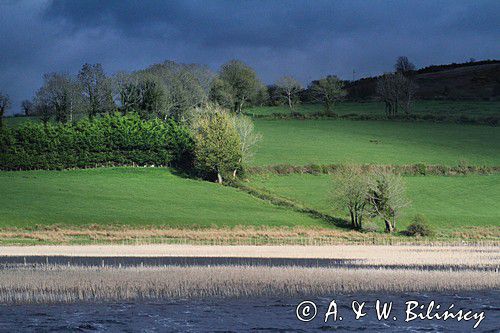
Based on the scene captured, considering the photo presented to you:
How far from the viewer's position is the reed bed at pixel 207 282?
104 feet

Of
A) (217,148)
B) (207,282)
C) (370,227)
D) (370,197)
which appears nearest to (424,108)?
(217,148)

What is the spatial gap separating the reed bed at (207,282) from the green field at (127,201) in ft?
113

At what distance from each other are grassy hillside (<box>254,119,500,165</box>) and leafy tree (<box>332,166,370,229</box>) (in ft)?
105

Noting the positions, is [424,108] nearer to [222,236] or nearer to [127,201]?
[127,201]

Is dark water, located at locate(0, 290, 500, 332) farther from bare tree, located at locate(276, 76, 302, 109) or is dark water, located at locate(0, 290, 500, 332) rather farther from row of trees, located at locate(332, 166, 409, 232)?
bare tree, located at locate(276, 76, 302, 109)

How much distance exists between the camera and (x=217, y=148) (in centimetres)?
10044

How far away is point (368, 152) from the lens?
120 m

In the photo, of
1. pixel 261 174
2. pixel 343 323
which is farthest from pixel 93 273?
pixel 261 174

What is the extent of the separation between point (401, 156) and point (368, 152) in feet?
19.3

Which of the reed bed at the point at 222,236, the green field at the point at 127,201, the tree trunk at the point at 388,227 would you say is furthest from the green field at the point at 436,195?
the reed bed at the point at 222,236

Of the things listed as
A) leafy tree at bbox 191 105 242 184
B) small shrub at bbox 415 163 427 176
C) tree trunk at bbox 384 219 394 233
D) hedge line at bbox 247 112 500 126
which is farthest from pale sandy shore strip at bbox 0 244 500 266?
hedge line at bbox 247 112 500 126

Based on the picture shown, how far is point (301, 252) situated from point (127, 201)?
1508 inches

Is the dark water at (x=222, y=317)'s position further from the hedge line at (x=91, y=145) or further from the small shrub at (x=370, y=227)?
the hedge line at (x=91, y=145)

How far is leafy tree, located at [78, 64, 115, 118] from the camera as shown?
14000 centimetres
